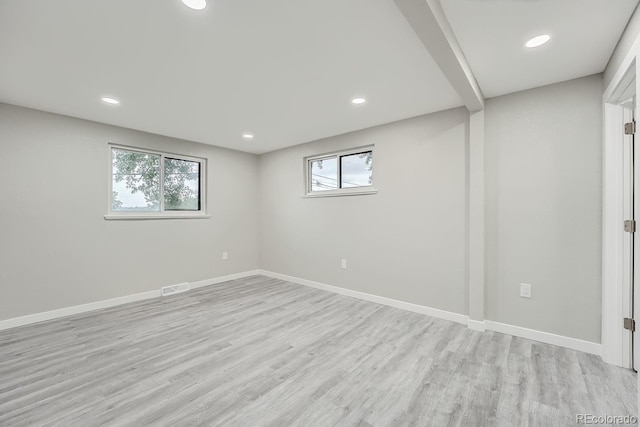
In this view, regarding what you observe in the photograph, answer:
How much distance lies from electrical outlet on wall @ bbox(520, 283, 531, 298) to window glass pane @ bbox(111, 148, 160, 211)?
4690 millimetres

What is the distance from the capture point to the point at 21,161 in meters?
2.98

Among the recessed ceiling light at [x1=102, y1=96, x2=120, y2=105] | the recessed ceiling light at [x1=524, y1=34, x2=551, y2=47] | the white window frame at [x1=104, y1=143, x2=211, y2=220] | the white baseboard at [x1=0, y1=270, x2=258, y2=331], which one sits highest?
the recessed ceiling light at [x1=524, y1=34, x2=551, y2=47]

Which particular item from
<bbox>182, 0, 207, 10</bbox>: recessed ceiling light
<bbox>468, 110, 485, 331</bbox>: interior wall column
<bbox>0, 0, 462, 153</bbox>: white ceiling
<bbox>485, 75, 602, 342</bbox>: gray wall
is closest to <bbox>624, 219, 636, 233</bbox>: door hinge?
<bbox>485, 75, 602, 342</bbox>: gray wall

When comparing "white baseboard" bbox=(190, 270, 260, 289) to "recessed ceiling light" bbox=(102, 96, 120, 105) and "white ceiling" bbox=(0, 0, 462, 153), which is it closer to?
"white ceiling" bbox=(0, 0, 462, 153)

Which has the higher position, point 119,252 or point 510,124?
point 510,124

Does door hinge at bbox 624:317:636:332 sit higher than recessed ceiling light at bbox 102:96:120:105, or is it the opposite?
recessed ceiling light at bbox 102:96:120:105

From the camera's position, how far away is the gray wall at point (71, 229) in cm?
293

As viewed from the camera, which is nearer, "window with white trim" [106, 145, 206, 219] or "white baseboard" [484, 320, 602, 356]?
"white baseboard" [484, 320, 602, 356]

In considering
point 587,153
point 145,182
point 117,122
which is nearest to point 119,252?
point 145,182

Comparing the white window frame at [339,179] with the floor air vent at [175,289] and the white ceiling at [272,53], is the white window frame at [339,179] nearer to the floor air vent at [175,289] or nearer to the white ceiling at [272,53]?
the white ceiling at [272,53]

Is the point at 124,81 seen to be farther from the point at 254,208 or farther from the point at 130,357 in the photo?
the point at 254,208

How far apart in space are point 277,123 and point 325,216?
5.13 feet

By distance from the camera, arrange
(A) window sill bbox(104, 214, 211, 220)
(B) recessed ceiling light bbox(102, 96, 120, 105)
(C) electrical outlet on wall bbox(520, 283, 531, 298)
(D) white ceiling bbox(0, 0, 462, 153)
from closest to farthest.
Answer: (D) white ceiling bbox(0, 0, 462, 153), (C) electrical outlet on wall bbox(520, 283, 531, 298), (B) recessed ceiling light bbox(102, 96, 120, 105), (A) window sill bbox(104, 214, 211, 220)

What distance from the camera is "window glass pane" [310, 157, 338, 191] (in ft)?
14.2
